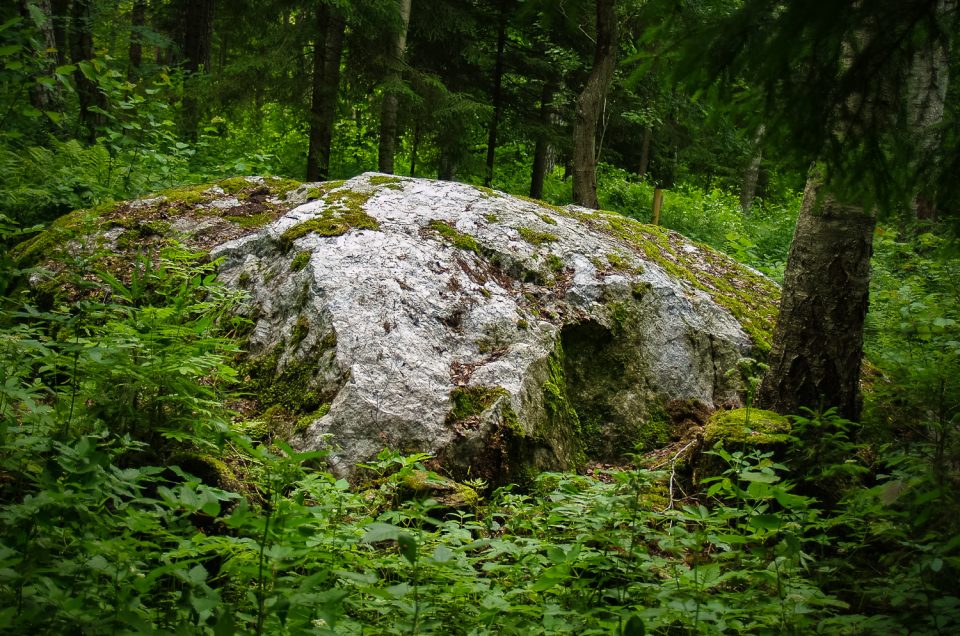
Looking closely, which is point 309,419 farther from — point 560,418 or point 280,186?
point 280,186

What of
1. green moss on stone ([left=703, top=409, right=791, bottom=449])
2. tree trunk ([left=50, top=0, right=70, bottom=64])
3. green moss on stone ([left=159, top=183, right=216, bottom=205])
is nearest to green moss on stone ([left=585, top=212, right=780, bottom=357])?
green moss on stone ([left=703, top=409, right=791, bottom=449])

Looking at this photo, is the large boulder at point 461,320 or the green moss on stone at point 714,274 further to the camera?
the green moss on stone at point 714,274

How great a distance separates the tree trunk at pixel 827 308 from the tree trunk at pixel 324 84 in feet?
23.8

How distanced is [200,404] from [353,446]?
2.93ft

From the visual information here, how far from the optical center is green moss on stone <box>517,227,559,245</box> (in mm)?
5496

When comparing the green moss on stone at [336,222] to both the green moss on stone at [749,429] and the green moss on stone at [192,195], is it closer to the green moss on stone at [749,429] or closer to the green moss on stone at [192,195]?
the green moss on stone at [192,195]

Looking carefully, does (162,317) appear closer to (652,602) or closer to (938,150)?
(652,602)

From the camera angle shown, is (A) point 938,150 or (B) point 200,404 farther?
(B) point 200,404

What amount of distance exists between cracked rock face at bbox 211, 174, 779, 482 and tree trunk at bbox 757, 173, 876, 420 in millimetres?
1125

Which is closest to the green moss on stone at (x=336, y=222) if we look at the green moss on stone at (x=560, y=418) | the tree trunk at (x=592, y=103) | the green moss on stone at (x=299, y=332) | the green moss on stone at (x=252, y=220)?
the green moss on stone at (x=252, y=220)

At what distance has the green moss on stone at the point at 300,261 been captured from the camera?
463 cm

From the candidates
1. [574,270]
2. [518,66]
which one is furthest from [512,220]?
[518,66]

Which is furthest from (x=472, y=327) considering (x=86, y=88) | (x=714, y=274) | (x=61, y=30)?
(x=61, y=30)

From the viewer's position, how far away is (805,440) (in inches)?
147
